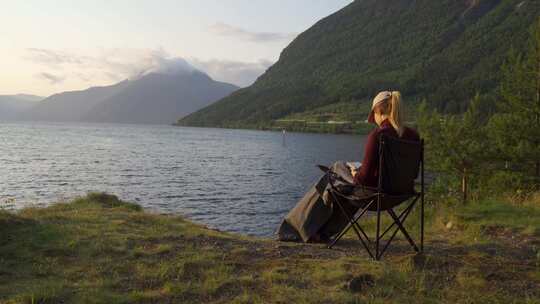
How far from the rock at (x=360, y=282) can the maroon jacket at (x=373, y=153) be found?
157 centimetres

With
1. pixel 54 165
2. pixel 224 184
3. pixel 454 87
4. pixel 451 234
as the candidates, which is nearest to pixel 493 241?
pixel 451 234

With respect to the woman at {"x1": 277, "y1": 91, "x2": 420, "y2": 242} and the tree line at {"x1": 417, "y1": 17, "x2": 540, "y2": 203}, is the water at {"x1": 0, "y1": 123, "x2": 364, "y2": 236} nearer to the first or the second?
the tree line at {"x1": 417, "y1": 17, "x2": 540, "y2": 203}

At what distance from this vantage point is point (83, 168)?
41.0 metres

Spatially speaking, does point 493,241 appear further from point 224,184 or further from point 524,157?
point 224,184

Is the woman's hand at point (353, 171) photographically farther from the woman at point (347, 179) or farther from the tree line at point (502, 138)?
the tree line at point (502, 138)

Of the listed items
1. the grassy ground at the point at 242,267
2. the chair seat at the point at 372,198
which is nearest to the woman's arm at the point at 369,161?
the chair seat at the point at 372,198

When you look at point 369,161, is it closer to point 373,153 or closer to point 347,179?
point 373,153

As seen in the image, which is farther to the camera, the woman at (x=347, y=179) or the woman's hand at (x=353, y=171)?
the woman's hand at (x=353, y=171)

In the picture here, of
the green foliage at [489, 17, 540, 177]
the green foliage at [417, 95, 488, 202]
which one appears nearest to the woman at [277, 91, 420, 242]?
the green foliage at [417, 95, 488, 202]

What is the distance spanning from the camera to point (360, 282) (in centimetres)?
487

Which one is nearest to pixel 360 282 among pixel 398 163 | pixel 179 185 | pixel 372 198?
pixel 372 198

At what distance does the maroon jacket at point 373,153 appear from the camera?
5.86 m

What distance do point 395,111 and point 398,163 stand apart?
74 cm

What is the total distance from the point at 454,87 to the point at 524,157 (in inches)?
6791
